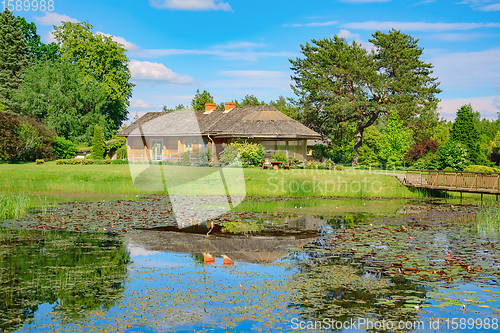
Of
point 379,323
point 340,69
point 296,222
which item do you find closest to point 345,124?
point 340,69

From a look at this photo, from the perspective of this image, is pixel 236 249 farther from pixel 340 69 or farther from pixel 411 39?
pixel 411 39

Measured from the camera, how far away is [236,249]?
12.1 m

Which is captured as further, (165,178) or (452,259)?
(165,178)

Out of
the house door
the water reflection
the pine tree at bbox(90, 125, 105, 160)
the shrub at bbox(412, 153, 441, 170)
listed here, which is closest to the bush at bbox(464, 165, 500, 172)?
the shrub at bbox(412, 153, 441, 170)

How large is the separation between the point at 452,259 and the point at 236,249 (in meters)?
5.47

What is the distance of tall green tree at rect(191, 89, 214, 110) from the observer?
172ft

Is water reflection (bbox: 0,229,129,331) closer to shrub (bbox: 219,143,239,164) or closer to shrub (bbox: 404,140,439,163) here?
shrub (bbox: 219,143,239,164)

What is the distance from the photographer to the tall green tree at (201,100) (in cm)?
5241

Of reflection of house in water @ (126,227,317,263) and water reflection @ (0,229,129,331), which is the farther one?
reflection of house in water @ (126,227,317,263)

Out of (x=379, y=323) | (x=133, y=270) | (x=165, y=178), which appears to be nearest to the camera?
(x=379, y=323)

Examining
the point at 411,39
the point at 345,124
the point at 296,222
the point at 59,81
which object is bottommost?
the point at 296,222

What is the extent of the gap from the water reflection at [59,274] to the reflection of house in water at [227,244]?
100cm

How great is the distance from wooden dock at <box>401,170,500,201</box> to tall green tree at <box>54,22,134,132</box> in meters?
41.9

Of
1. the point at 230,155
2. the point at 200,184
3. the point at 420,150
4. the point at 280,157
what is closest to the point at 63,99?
the point at 230,155
